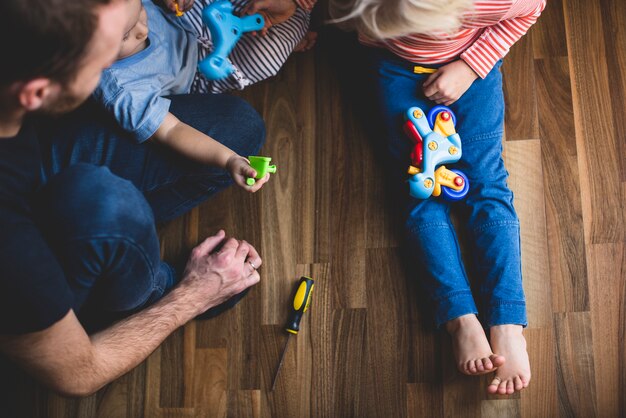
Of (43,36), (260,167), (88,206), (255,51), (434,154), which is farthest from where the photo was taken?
(255,51)

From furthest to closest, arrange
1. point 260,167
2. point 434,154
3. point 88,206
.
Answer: point 434,154 < point 260,167 < point 88,206

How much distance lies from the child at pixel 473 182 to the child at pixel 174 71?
22 cm

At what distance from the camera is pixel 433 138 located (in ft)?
3.84

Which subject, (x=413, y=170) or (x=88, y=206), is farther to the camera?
(x=413, y=170)

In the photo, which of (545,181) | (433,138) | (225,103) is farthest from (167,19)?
(545,181)

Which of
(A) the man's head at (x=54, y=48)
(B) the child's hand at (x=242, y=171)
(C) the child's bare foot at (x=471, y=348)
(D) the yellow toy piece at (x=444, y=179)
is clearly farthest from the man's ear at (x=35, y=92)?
(C) the child's bare foot at (x=471, y=348)

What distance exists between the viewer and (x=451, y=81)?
1.19 metres

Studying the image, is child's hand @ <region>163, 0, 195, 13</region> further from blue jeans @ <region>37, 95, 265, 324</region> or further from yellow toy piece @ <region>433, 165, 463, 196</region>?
yellow toy piece @ <region>433, 165, 463, 196</region>

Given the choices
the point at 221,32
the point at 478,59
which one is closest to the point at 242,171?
the point at 221,32

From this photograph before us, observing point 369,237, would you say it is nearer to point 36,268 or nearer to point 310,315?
point 310,315

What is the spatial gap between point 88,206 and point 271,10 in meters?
0.54

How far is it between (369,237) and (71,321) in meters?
0.62

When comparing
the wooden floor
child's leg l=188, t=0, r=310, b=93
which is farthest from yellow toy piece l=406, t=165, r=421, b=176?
child's leg l=188, t=0, r=310, b=93

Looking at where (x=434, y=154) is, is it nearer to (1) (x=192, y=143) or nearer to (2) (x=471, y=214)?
(2) (x=471, y=214)
